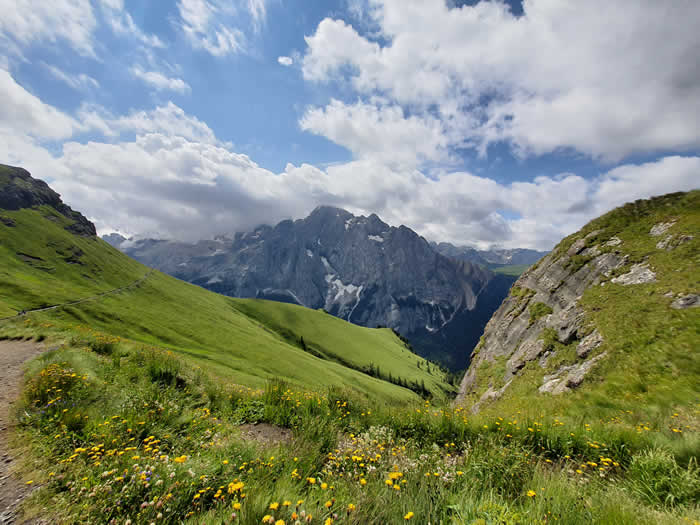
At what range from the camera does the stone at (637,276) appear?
2256cm

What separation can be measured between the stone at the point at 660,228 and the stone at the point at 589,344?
15.3 m

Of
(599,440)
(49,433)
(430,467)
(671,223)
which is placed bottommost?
(49,433)

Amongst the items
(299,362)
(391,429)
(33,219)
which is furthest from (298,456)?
(33,219)

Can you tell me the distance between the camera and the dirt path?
13.3 feet

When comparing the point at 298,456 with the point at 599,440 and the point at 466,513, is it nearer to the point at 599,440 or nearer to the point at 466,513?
the point at 466,513

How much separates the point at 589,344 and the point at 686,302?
19.4 ft

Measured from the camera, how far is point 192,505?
12.8ft

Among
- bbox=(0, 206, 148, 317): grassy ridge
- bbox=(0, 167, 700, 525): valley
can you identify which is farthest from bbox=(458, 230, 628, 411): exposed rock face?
bbox=(0, 206, 148, 317): grassy ridge

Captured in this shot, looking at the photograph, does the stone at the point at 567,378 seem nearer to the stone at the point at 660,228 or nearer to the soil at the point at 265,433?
the soil at the point at 265,433

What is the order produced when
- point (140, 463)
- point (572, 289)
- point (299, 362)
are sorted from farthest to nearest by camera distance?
point (299, 362) → point (572, 289) → point (140, 463)

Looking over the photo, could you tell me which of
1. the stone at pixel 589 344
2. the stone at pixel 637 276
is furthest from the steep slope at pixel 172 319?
the stone at pixel 637 276

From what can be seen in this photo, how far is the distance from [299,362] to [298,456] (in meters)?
79.9

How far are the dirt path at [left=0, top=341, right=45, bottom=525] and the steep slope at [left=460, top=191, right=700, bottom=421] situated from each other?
15.3 m

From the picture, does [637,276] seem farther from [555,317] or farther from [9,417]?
[9,417]
